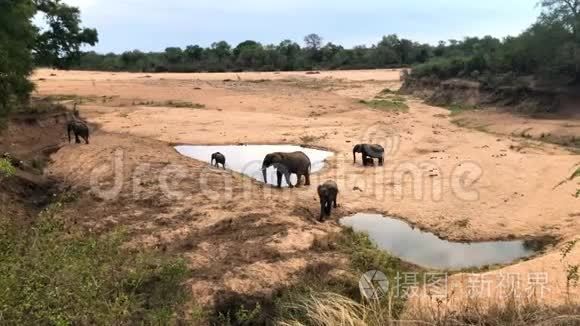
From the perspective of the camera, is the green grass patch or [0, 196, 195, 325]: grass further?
the green grass patch

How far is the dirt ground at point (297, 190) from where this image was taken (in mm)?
10172

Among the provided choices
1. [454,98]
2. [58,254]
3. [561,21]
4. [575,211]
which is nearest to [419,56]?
[454,98]

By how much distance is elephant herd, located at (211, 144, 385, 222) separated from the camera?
1301 cm

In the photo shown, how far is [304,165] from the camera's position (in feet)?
51.5

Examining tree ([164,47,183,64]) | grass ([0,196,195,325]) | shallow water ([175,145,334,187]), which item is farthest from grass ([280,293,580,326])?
tree ([164,47,183,64])

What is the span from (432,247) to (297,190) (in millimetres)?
4461

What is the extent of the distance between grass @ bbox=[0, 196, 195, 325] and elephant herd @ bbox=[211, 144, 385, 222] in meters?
4.56

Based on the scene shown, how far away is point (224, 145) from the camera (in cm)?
2252

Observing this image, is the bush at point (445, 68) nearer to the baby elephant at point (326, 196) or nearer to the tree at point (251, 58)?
the baby elephant at point (326, 196)

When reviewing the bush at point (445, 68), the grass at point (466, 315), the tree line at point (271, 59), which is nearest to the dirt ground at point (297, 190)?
the grass at point (466, 315)

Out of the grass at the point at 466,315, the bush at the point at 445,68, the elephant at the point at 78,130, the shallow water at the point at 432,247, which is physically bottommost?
the shallow water at the point at 432,247

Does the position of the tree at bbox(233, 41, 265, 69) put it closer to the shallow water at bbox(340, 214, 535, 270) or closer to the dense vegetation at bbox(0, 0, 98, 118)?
the dense vegetation at bbox(0, 0, 98, 118)

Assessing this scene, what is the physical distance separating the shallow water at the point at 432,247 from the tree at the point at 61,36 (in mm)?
23538

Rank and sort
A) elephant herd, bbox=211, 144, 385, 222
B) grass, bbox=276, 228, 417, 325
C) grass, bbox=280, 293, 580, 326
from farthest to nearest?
elephant herd, bbox=211, 144, 385, 222
grass, bbox=276, 228, 417, 325
grass, bbox=280, 293, 580, 326
